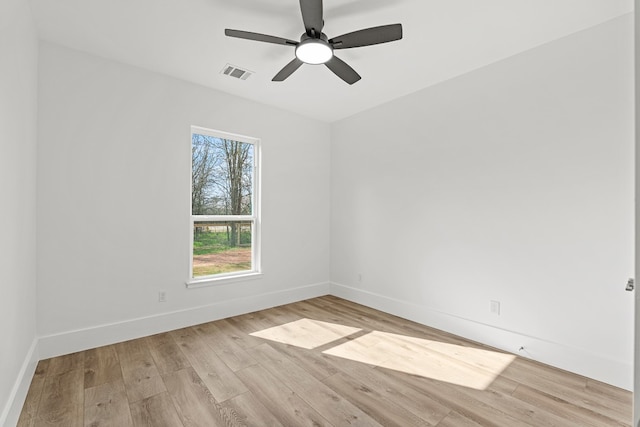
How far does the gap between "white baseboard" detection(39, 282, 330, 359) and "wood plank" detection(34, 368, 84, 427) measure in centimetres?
36

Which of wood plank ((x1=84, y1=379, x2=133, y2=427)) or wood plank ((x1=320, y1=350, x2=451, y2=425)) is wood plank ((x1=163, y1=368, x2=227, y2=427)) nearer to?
wood plank ((x1=84, y1=379, x2=133, y2=427))

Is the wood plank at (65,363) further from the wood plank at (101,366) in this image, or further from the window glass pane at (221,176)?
the window glass pane at (221,176)

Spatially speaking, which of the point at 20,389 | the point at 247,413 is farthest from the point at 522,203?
the point at 20,389

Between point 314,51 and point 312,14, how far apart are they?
352 mm

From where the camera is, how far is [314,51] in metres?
2.27

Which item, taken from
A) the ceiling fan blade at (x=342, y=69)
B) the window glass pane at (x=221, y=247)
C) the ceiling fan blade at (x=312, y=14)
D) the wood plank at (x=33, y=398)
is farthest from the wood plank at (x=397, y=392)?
the ceiling fan blade at (x=312, y=14)

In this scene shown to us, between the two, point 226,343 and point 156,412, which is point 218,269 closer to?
point 226,343

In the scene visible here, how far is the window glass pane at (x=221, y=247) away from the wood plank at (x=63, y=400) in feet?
4.66

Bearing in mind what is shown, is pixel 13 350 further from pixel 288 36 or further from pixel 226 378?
pixel 288 36

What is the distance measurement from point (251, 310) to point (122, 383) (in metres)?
1.71

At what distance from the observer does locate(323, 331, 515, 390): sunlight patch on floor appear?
234 cm

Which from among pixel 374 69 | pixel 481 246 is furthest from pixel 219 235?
pixel 481 246

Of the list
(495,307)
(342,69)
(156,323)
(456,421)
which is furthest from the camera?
(156,323)

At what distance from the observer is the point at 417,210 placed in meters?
3.57
